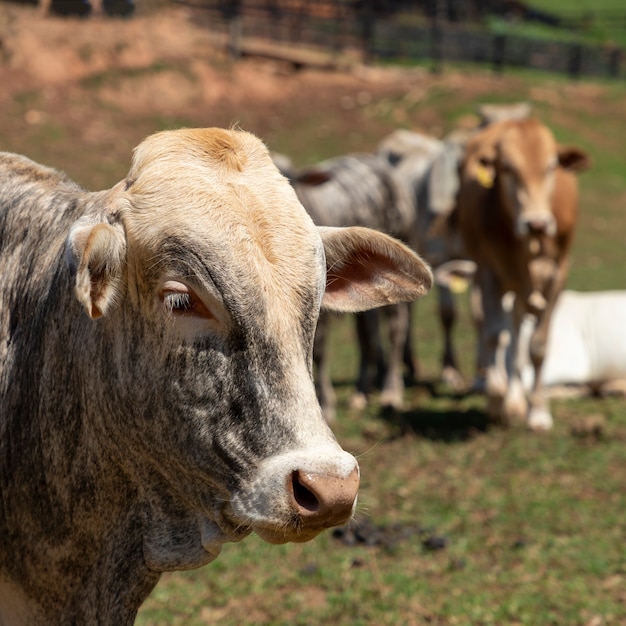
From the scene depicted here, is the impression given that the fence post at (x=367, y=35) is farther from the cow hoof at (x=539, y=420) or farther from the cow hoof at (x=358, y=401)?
the cow hoof at (x=539, y=420)

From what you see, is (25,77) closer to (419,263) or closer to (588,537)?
(588,537)

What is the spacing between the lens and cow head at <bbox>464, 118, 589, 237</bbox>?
7535mm

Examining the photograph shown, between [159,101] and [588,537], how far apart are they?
21.8 m

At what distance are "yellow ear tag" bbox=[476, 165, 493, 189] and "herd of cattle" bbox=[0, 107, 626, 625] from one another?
5.27 meters

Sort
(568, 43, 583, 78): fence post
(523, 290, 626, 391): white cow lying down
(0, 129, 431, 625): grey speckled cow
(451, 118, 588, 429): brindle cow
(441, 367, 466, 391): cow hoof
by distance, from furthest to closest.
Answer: (568, 43, 583, 78): fence post → (441, 367, 466, 391): cow hoof → (523, 290, 626, 391): white cow lying down → (451, 118, 588, 429): brindle cow → (0, 129, 431, 625): grey speckled cow

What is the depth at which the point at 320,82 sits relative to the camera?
2922 centimetres

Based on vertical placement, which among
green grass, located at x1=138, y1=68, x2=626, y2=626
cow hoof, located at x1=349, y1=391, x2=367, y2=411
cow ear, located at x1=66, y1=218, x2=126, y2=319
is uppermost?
cow ear, located at x1=66, y1=218, x2=126, y2=319

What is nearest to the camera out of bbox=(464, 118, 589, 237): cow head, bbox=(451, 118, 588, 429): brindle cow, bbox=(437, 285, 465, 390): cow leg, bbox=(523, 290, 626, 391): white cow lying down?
bbox=(464, 118, 589, 237): cow head

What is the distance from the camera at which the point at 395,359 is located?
9094 mm

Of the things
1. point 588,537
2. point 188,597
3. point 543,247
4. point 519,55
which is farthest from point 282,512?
point 519,55

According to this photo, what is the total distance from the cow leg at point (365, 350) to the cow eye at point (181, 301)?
6.56 metres

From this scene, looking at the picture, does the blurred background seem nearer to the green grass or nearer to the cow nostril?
the green grass

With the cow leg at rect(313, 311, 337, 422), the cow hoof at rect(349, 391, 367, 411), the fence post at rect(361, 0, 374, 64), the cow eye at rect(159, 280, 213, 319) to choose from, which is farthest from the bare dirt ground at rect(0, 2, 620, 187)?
the cow eye at rect(159, 280, 213, 319)

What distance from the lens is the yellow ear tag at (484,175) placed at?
317 inches
